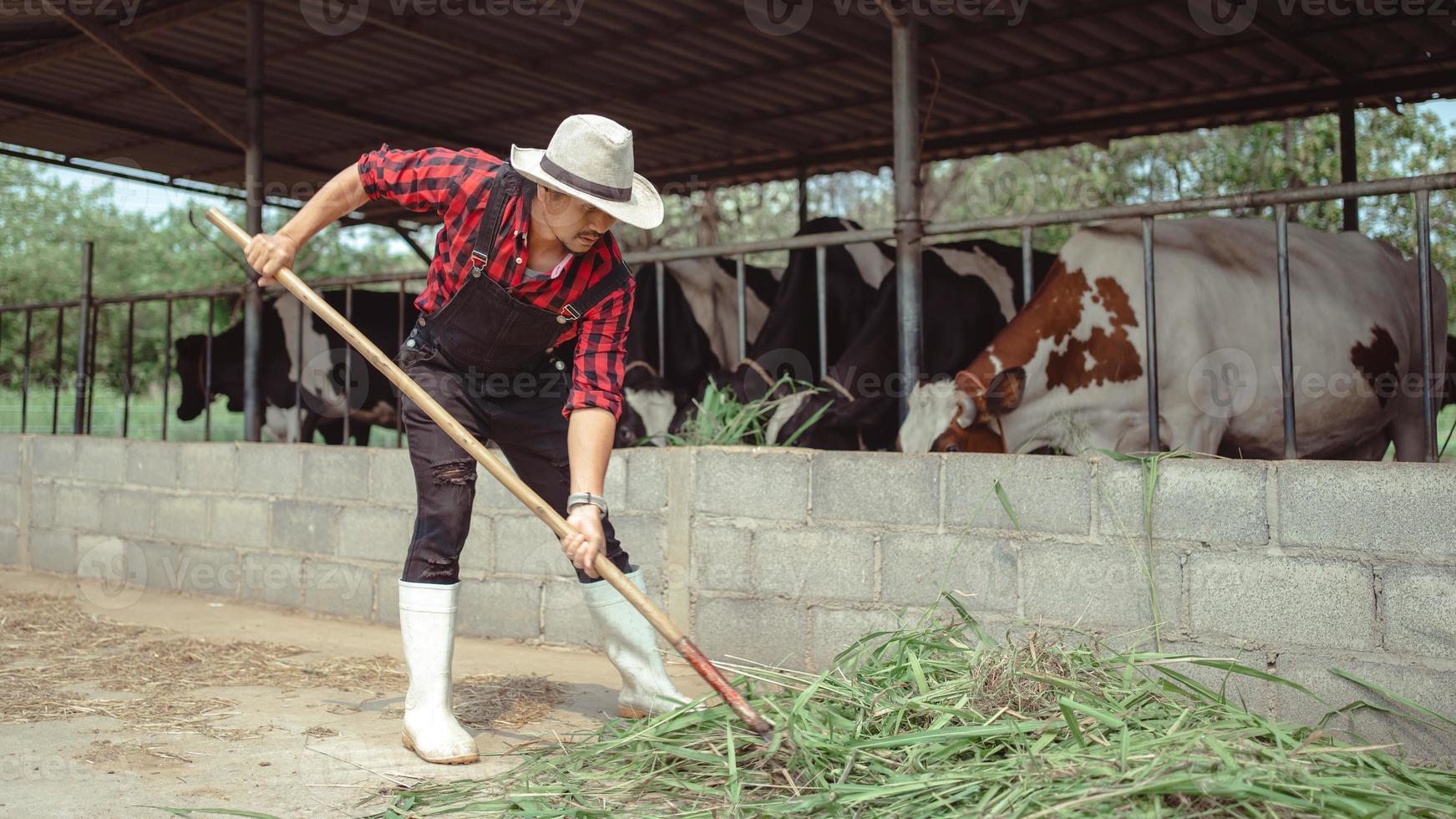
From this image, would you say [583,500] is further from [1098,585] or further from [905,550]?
[1098,585]

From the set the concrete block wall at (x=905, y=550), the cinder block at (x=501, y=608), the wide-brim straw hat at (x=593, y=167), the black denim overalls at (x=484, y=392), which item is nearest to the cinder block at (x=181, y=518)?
the concrete block wall at (x=905, y=550)

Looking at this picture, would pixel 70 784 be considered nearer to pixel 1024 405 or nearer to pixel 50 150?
pixel 1024 405

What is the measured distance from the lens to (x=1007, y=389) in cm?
487

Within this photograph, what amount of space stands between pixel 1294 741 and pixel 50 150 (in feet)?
32.3

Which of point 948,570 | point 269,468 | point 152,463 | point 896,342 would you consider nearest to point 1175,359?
point 896,342

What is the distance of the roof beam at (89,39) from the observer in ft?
19.8

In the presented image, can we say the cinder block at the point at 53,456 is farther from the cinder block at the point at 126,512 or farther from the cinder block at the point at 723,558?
the cinder block at the point at 723,558

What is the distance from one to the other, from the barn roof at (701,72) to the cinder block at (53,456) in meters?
1.88

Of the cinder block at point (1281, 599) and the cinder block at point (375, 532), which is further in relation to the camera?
the cinder block at point (375, 532)

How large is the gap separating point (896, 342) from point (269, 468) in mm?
3040

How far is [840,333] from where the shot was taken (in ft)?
22.2

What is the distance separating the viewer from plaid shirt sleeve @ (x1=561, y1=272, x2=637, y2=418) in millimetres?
2939

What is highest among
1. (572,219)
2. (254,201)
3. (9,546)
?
(254,201)

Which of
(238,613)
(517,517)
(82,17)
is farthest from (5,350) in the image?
(517,517)
